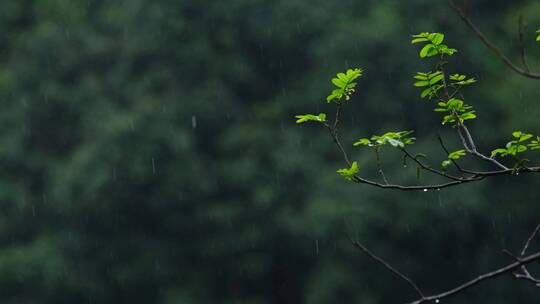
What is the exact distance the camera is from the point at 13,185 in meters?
8.50

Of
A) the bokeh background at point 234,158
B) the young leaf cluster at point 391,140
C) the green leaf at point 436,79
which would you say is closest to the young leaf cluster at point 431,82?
the green leaf at point 436,79

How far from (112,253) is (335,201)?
2377 mm

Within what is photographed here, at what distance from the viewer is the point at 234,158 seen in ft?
28.8

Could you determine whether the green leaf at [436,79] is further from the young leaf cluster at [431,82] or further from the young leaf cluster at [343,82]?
the young leaf cluster at [343,82]

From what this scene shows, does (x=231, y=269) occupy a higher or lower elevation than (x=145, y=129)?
lower

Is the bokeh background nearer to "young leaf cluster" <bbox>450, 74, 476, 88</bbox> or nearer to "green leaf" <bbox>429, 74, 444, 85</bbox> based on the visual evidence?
"young leaf cluster" <bbox>450, 74, 476, 88</bbox>

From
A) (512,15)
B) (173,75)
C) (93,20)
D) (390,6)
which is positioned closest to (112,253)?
(173,75)

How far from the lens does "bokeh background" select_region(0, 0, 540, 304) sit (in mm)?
8156

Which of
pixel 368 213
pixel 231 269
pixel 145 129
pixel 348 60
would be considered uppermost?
pixel 348 60

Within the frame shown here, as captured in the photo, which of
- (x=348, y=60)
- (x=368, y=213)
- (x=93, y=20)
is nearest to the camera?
(x=368, y=213)

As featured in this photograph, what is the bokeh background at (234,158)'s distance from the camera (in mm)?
8156

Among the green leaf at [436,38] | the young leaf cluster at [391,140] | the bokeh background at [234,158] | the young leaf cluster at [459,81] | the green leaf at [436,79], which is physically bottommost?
the bokeh background at [234,158]

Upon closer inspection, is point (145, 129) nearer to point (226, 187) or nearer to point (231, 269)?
point (226, 187)

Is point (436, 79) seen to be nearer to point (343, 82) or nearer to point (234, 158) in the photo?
point (343, 82)
